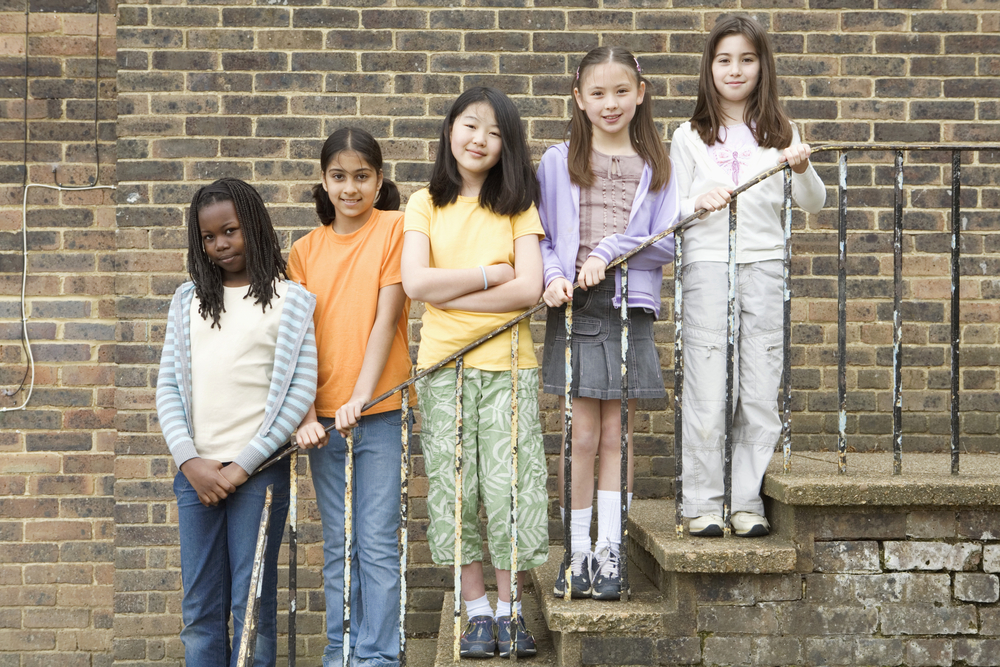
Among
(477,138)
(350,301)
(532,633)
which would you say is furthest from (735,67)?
(532,633)

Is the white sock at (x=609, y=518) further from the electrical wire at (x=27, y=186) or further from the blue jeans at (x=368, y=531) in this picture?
the electrical wire at (x=27, y=186)

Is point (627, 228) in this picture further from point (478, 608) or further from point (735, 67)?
point (478, 608)

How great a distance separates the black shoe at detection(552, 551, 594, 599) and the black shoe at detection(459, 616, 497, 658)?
238mm

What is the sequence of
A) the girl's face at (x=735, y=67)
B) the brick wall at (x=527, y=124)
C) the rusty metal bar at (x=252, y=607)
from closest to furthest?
the rusty metal bar at (x=252, y=607)
the girl's face at (x=735, y=67)
the brick wall at (x=527, y=124)

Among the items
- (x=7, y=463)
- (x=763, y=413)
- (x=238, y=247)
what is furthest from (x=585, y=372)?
(x=7, y=463)

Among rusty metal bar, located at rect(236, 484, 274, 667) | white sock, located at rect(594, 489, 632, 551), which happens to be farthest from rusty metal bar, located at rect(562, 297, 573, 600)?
rusty metal bar, located at rect(236, 484, 274, 667)

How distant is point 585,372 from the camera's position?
2.65 meters

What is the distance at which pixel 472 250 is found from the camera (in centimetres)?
259

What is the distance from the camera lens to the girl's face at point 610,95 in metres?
2.57

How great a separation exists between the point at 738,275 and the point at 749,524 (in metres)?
0.81

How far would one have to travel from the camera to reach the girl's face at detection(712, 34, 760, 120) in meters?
2.74

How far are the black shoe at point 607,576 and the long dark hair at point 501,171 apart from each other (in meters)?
1.11

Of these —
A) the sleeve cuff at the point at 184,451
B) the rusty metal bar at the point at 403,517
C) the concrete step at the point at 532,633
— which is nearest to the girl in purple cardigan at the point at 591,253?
the concrete step at the point at 532,633

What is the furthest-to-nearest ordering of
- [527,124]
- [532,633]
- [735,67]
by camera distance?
1. [527,124]
2. [532,633]
3. [735,67]
